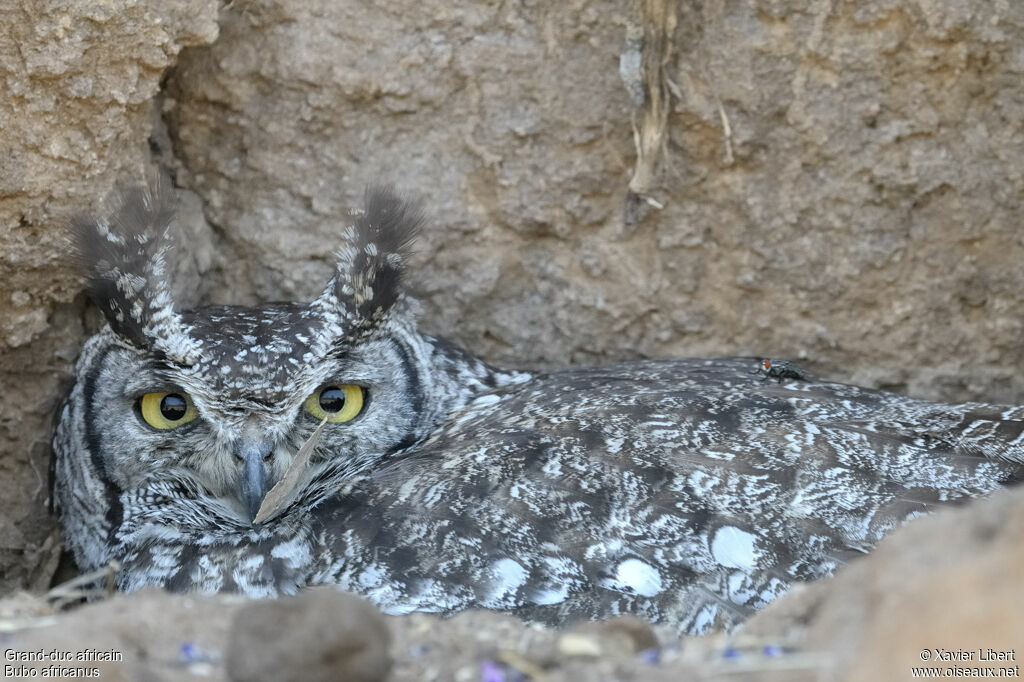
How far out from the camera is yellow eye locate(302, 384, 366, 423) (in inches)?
107

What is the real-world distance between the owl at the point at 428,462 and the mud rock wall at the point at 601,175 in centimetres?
45

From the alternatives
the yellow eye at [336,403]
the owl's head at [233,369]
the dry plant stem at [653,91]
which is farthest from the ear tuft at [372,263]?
the dry plant stem at [653,91]

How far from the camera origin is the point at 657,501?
2402 mm

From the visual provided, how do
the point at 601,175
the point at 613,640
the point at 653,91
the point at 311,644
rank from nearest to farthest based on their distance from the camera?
the point at 311,644, the point at 613,640, the point at 653,91, the point at 601,175

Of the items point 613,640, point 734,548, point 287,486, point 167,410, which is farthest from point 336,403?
point 613,640

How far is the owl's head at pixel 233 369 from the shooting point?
2586 millimetres

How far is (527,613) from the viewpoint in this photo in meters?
2.26

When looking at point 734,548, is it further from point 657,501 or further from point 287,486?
point 287,486

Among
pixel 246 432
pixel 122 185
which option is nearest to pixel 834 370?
pixel 246 432

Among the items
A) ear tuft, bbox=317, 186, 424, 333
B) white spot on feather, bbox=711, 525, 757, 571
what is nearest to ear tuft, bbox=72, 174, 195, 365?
ear tuft, bbox=317, 186, 424, 333

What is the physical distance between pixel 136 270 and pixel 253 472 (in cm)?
58

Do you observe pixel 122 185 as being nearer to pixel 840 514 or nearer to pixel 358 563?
pixel 358 563

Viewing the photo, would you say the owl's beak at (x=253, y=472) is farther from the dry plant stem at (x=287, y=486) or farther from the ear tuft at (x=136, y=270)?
the ear tuft at (x=136, y=270)

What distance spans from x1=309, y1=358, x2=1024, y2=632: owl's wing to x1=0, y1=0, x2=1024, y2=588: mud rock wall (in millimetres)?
777
